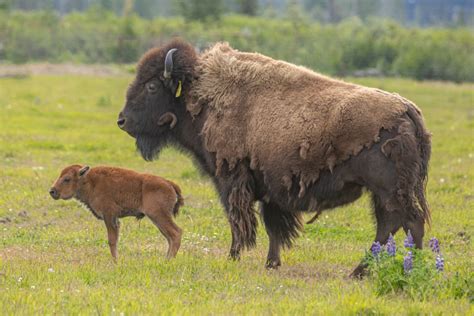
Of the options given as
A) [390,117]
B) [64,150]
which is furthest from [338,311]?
[64,150]

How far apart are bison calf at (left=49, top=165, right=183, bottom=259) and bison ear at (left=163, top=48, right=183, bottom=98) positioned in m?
1.04

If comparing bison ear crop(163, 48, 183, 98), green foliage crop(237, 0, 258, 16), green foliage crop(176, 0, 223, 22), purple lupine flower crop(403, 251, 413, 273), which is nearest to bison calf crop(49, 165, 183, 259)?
bison ear crop(163, 48, 183, 98)

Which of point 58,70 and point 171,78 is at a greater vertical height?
point 171,78

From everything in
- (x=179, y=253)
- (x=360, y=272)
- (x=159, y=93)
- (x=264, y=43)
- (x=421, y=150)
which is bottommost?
(x=264, y=43)

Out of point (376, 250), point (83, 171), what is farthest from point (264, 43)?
point (376, 250)

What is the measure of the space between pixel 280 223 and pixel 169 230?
Answer: 1186mm

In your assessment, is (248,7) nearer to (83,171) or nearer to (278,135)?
(83,171)

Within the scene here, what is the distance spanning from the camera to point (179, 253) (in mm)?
9750

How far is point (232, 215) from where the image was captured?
9.44 m

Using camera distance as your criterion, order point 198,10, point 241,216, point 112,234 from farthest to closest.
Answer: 1. point 198,10
2. point 112,234
3. point 241,216

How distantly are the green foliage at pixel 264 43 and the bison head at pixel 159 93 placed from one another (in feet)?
97.6

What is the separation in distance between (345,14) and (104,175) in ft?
347

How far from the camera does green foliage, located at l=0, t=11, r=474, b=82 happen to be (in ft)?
136

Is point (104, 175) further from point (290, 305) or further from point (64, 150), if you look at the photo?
point (64, 150)
